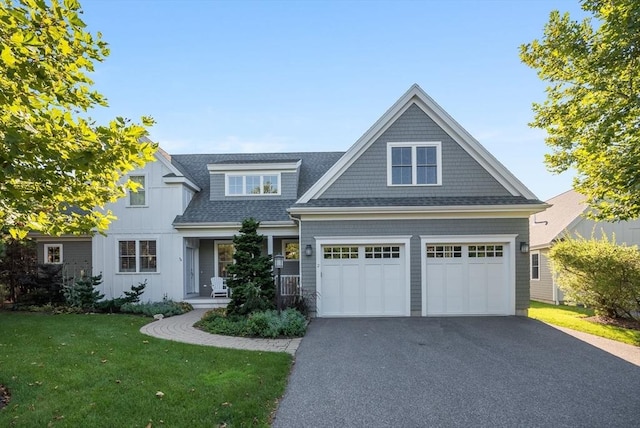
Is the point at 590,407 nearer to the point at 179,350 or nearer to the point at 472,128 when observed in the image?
the point at 179,350

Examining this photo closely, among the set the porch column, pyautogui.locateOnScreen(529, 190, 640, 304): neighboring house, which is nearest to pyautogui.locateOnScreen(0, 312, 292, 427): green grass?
the porch column

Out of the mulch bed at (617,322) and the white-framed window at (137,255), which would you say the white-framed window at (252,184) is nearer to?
the white-framed window at (137,255)

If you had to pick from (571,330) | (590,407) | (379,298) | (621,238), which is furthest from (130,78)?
(621,238)

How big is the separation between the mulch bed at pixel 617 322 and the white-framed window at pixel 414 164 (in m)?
6.55

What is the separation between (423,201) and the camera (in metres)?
12.3

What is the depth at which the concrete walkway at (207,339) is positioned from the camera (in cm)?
838

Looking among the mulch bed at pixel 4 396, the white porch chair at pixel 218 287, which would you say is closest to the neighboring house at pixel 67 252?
the white porch chair at pixel 218 287

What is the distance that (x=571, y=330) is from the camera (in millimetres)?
10289

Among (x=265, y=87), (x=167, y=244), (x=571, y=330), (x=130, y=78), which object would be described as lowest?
(x=571, y=330)

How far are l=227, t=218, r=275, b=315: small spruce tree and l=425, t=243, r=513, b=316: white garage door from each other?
5171 millimetres

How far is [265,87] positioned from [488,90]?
7.48 m

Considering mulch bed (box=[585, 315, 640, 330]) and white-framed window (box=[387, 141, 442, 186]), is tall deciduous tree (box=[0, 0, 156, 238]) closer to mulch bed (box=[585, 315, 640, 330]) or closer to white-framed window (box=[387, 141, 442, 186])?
white-framed window (box=[387, 141, 442, 186])

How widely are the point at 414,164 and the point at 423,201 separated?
1397 mm

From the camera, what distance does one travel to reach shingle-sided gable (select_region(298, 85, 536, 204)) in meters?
12.6
